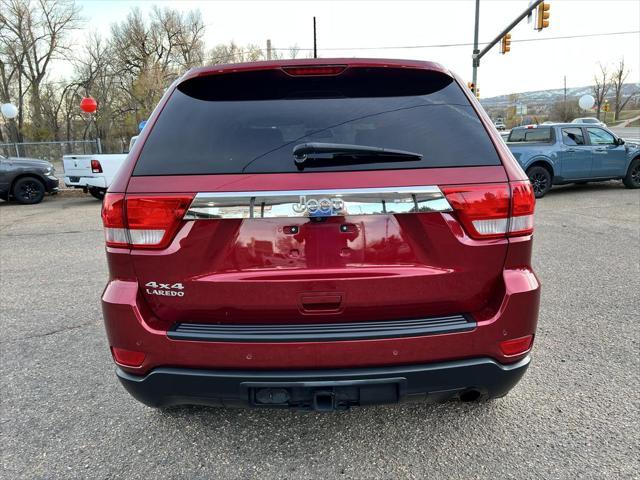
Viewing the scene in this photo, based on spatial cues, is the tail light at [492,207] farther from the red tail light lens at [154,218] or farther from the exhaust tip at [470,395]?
the red tail light lens at [154,218]

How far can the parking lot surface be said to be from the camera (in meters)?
2.19

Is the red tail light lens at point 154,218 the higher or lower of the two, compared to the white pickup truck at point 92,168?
higher

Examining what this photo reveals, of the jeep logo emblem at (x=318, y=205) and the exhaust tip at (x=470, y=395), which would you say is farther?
the exhaust tip at (x=470, y=395)

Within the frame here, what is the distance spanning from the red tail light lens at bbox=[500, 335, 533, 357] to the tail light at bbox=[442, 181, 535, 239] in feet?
1.53

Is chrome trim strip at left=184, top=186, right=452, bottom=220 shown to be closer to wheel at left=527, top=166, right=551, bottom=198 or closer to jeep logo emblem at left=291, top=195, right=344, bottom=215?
jeep logo emblem at left=291, top=195, right=344, bottom=215

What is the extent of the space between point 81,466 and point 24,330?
7.31 ft

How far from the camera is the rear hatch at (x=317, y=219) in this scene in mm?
1782

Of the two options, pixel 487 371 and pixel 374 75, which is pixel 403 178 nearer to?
pixel 374 75

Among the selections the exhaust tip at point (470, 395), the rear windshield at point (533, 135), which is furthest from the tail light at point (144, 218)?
the rear windshield at point (533, 135)

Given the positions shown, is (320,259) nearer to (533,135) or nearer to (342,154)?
(342,154)

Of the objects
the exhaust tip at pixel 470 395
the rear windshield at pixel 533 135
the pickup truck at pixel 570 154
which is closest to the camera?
the exhaust tip at pixel 470 395

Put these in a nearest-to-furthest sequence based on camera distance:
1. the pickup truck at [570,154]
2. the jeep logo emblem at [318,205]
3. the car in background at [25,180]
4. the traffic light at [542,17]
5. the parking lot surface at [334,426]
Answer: the jeep logo emblem at [318,205], the parking lot surface at [334,426], the pickup truck at [570,154], the car in background at [25,180], the traffic light at [542,17]

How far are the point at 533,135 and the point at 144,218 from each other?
1215 cm

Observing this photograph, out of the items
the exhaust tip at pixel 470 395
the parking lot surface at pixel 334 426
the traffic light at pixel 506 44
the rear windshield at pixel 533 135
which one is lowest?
the parking lot surface at pixel 334 426
